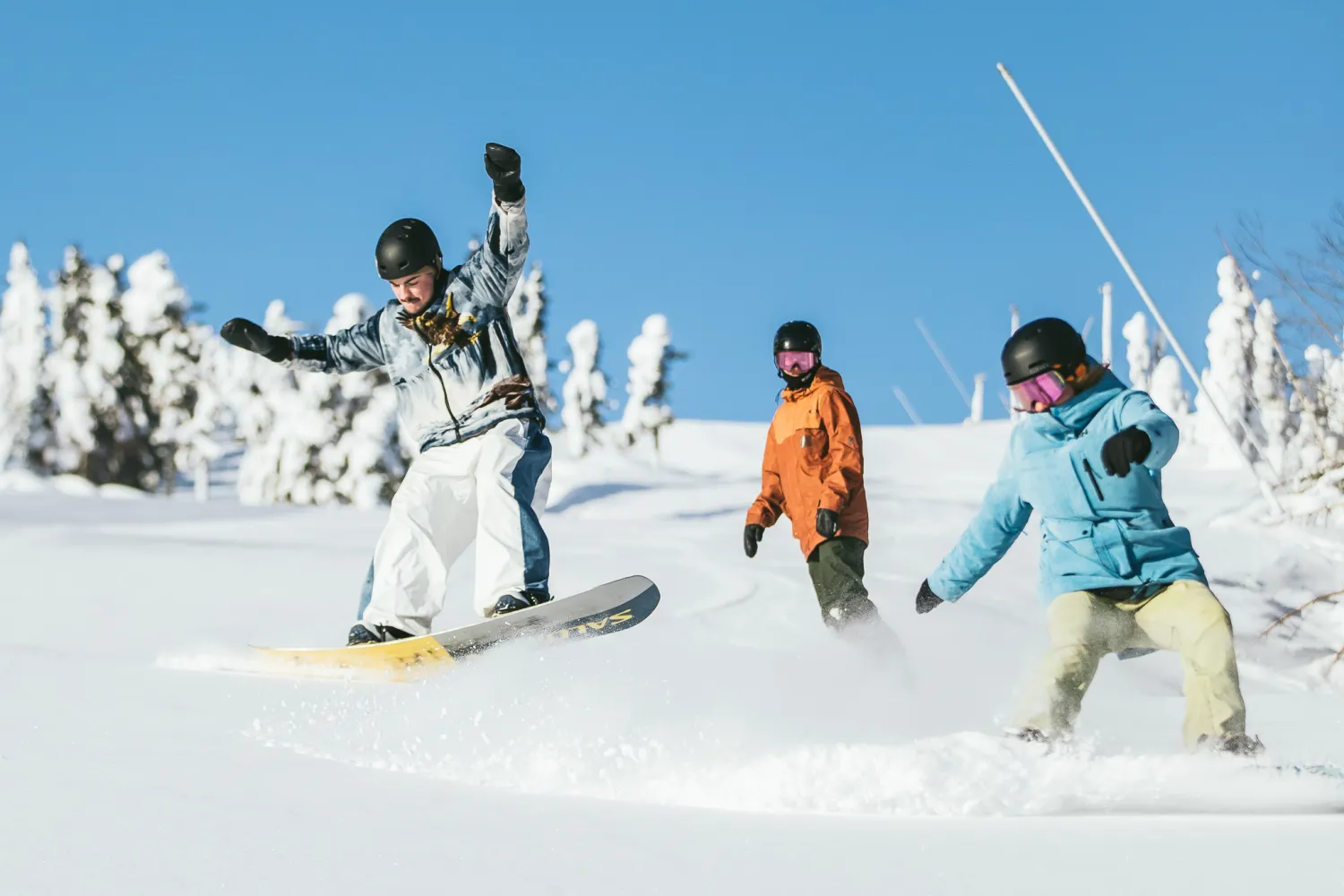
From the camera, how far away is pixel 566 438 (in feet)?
196

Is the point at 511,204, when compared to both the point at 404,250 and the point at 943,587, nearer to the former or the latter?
the point at 404,250

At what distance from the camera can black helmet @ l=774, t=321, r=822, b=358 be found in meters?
5.49

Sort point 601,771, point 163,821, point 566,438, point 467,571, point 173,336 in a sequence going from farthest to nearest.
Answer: point 566,438 → point 173,336 → point 467,571 → point 601,771 → point 163,821

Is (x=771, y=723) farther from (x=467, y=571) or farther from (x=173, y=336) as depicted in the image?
(x=173, y=336)

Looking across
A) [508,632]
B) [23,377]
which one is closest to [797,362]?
[508,632]

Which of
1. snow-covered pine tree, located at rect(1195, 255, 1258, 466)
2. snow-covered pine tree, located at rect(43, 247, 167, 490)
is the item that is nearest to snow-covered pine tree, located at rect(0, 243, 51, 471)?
snow-covered pine tree, located at rect(43, 247, 167, 490)

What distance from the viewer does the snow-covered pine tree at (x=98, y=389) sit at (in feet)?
156

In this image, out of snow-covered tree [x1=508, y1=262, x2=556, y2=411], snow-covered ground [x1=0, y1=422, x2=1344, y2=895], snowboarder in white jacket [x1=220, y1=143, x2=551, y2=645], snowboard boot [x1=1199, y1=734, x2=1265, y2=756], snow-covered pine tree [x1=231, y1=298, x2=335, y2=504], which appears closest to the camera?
snow-covered ground [x1=0, y1=422, x2=1344, y2=895]

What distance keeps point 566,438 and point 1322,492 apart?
172 feet

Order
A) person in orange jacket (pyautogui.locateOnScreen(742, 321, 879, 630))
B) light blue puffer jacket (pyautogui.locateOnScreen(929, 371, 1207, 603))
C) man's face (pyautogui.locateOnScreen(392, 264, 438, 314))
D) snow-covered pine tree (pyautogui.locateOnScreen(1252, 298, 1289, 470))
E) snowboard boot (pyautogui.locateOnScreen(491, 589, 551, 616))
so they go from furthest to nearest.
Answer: snow-covered pine tree (pyautogui.locateOnScreen(1252, 298, 1289, 470)) → person in orange jacket (pyautogui.locateOnScreen(742, 321, 879, 630)) → man's face (pyautogui.locateOnScreen(392, 264, 438, 314)) → snowboard boot (pyautogui.locateOnScreen(491, 589, 551, 616)) → light blue puffer jacket (pyautogui.locateOnScreen(929, 371, 1207, 603))

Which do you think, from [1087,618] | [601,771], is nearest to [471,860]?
[601,771]

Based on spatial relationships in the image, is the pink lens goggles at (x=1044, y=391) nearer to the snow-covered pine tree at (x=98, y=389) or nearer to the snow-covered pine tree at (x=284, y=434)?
the snow-covered pine tree at (x=284, y=434)

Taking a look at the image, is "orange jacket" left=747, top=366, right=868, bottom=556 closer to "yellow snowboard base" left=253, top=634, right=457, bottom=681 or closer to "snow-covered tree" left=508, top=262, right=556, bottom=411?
"yellow snowboard base" left=253, top=634, right=457, bottom=681

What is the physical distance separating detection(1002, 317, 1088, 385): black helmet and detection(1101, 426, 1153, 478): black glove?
0.40 meters
